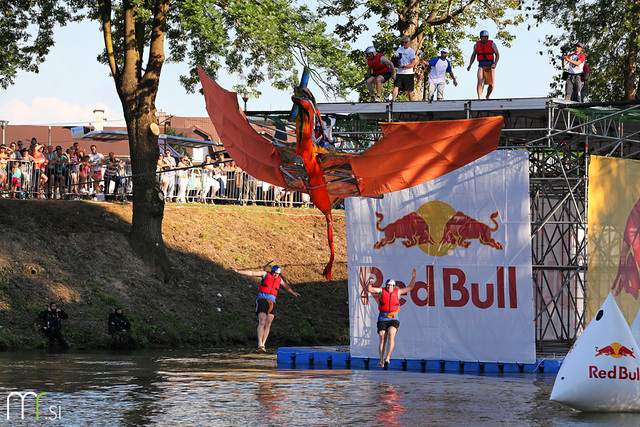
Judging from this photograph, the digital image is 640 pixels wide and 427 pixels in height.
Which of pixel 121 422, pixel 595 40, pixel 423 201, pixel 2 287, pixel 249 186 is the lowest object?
pixel 121 422

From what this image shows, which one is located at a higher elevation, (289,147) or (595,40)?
(595,40)

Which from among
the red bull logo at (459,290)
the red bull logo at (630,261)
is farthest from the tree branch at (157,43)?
the red bull logo at (630,261)

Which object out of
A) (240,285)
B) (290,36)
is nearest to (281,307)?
(240,285)

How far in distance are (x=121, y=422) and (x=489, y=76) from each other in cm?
1425

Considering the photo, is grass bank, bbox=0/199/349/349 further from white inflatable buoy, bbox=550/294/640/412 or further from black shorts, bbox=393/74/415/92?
white inflatable buoy, bbox=550/294/640/412

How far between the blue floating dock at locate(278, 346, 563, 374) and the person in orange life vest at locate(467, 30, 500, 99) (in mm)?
6834

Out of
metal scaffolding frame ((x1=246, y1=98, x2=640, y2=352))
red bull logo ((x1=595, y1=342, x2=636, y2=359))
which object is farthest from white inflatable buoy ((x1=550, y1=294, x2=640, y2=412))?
metal scaffolding frame ((x1=246, y1=98, x2=640, y2=352))

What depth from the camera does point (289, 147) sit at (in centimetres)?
1584

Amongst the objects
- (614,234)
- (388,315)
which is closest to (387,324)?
(388,315)

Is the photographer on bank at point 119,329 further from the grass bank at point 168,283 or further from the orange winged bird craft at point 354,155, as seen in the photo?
the orange winged bird craft at point 354,155

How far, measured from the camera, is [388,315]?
1923 cm

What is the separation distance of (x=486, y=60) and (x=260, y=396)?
11713 mm

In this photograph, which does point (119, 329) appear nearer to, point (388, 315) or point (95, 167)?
point (388, 315)

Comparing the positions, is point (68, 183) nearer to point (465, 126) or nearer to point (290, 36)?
point (290, 36)
